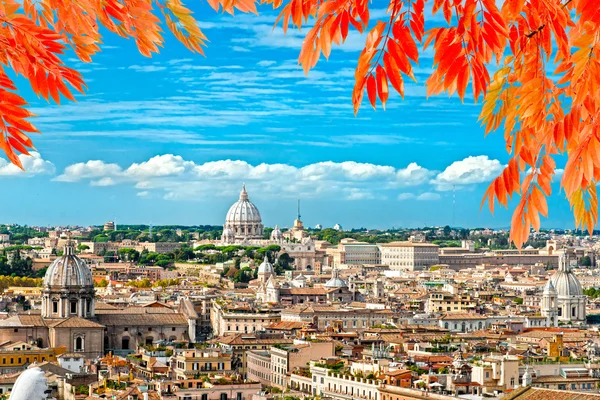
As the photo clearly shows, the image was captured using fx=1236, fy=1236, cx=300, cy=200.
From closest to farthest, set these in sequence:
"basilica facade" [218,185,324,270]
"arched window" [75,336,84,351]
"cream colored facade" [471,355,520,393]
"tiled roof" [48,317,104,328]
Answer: "cream colored facade" [471,355,520,393], "tiled roof" [48,317,104,328], "arched window" [75,336,84,351], "basilica facade" [218,185,324,270]

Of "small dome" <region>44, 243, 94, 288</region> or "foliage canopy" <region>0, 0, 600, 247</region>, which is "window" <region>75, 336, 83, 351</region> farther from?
"foliage canopy" <region>0, 0, 600, 247</region>

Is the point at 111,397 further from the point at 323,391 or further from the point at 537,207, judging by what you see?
the point at 537,207

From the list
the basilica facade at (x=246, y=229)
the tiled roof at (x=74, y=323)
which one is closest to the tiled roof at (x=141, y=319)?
the tiled roof at (x=74, y=323)

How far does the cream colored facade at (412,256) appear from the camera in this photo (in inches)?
4646

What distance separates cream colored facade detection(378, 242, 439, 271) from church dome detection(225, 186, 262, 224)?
23421 millimetres

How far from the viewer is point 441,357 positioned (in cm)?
3606

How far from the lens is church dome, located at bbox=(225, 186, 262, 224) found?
139750mm

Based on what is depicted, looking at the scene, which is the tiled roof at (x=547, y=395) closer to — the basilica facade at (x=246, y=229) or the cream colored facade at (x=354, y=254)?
the cream colored facade at (x=354, y=254)

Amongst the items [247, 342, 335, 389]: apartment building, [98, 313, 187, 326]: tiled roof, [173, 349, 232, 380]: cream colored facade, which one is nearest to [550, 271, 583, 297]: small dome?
[98, 313, 187, 326]: tiled roof

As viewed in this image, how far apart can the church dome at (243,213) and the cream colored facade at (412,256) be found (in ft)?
76.8

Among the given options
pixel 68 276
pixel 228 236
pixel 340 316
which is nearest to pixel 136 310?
pixel 68 276

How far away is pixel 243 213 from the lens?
140 meters

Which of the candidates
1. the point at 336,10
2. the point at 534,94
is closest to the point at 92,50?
the point at 336,10

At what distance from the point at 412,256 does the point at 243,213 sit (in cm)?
2822
